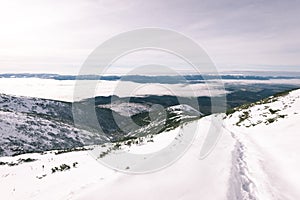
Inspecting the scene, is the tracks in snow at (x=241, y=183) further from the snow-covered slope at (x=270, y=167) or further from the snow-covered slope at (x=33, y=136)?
the snow-covered slope at (x=33, y=136)

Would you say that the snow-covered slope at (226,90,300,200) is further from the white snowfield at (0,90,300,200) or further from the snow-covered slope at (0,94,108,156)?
the snow-covered slope at (0,94,108,156)

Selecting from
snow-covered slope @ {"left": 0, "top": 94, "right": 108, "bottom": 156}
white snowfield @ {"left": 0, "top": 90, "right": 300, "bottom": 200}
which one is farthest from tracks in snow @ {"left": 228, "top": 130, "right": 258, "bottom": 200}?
snow-covered slope @ {"left": 0, "top": 94, "right": 108, "bottom": 156}

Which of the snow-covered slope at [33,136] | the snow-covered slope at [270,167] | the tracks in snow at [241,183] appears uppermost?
the tracks in snow at [241,183]

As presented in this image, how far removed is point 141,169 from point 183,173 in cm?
204

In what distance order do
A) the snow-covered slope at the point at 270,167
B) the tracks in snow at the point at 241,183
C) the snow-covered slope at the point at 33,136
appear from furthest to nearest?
the snow-covered slope at the point at 33,136 < the snow-covered slope at the point at 270,167 < the tracks in snow at the point at 241,183

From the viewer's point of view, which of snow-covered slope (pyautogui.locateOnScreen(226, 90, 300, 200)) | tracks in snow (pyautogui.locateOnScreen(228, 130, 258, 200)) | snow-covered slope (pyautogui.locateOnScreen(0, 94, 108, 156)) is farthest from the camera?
snow-covered slope (pyautogui.locateOnScreen(0, 94, 108, 156))

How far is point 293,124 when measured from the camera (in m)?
22.8

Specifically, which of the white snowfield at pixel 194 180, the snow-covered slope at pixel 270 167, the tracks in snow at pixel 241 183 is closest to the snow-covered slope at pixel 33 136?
the white snowfield at pixel 194 180

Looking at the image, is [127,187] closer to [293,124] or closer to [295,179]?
[295,179]

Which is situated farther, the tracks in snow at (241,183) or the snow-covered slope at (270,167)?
the snow-covered slope at (270,167)

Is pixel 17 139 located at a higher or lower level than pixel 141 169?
lower

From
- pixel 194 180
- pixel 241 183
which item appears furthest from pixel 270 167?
pixel 194 180

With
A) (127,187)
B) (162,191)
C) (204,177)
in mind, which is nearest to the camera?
(162,191)

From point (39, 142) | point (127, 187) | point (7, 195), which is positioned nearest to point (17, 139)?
point (39, 142)
